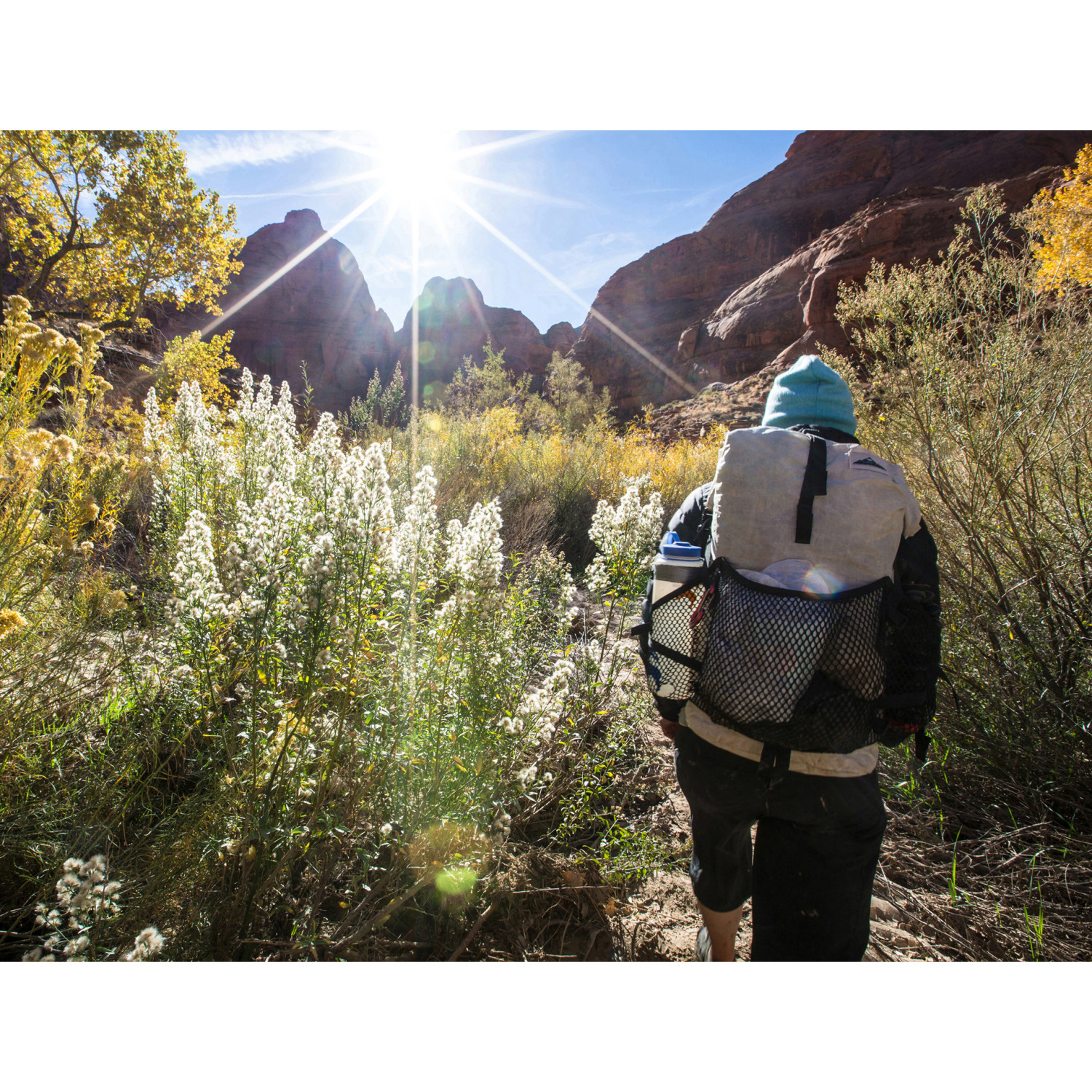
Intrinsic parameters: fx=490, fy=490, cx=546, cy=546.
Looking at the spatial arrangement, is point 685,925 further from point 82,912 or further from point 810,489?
point 82,912

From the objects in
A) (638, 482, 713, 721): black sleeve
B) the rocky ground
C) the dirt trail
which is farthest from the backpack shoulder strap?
the dirt trail

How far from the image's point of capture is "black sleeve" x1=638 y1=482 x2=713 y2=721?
151 cm

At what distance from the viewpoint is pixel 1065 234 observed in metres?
3.97

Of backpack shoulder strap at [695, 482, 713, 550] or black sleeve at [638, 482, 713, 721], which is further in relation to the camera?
backpack shoulder strap at [695, 482, 713, 550]

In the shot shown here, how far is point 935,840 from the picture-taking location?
8.26 feet

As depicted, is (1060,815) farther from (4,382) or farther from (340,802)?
(4,382)

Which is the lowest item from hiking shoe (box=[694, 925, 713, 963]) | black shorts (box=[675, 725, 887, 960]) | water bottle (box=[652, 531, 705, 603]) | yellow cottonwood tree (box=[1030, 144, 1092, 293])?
hiking shoe (box=[694, 925, 713, 963])

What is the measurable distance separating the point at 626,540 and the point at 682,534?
2.95ft

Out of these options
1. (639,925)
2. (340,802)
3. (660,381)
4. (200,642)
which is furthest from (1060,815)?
(660,381)

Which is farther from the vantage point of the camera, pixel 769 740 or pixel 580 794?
pixel 580 794

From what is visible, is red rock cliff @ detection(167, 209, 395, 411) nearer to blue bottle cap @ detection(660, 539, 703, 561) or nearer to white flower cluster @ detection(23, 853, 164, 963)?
white flower cluster @ detection(23, 853, 164, 963)

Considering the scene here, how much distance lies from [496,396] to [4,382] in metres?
11.1

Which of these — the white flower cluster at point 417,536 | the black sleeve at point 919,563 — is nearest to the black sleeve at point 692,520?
the black sleeve at point 919,563

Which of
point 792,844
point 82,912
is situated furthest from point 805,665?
point 82,912
